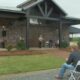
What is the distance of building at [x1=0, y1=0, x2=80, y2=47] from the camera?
31516mm

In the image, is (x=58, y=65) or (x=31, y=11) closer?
(x=58, y=65)

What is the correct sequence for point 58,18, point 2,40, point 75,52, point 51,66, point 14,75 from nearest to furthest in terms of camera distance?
1. point 75,52
2. point 14,75
3. point 51,66
4. point 2,40
5. point 58,18

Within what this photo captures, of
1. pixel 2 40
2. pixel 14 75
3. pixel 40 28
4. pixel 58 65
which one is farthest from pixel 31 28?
pixel 14 75

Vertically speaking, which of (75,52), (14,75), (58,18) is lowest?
(14,75)

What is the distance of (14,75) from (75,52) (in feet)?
12.0

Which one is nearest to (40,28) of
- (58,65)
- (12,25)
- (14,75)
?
(12,25)

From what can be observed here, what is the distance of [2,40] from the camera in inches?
1294

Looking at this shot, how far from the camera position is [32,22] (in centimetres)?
3581

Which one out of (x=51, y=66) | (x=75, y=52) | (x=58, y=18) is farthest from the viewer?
(x=58, y=18)

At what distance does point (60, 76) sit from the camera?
13.3m

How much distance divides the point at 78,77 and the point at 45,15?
73.8ft

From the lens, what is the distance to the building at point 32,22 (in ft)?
103

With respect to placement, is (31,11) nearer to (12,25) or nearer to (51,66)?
(12,25)

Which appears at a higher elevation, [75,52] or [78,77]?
[75,52]
